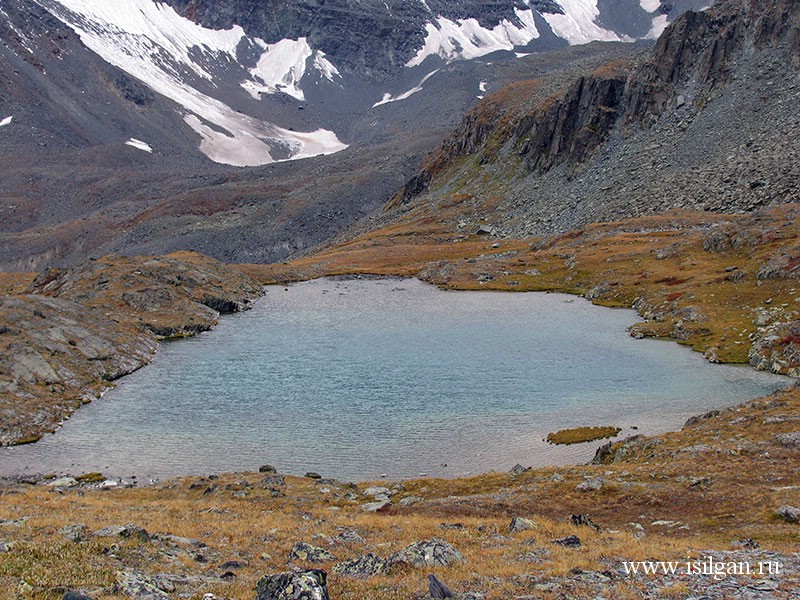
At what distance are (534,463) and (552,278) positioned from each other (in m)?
74.3

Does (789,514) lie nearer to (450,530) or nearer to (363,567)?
(450,530)

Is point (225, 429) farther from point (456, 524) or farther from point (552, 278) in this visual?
point (552, 278)

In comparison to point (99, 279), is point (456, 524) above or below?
below

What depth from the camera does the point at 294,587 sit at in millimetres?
17281

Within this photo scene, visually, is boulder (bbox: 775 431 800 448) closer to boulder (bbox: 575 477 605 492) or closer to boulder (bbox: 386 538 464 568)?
boulder (bbox: 575 477 605 492)

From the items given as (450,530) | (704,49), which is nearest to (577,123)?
(704,49)

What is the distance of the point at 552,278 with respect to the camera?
113 meters

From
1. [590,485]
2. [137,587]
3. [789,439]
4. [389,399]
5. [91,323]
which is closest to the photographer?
[137,587]

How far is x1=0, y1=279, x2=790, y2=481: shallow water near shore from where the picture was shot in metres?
44.4

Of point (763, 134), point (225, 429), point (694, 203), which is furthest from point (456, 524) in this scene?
point (763, 134)

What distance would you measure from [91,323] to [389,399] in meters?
41.8

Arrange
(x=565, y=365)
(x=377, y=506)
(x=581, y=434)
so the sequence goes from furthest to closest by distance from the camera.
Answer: (x=565, y=365), (x=581, y=434), (x=377, y=506)

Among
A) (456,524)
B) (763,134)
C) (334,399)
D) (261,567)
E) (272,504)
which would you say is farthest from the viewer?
(763,134)

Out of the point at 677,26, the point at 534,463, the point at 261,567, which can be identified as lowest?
the point at 534,463
